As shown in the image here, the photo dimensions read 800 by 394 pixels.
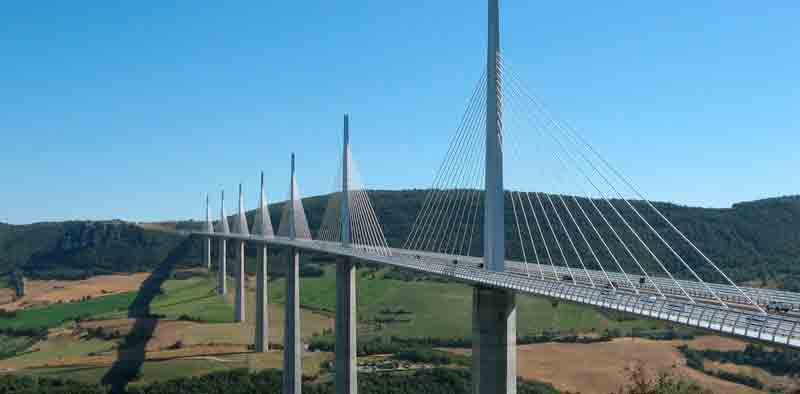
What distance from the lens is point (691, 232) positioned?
77000 millimetres

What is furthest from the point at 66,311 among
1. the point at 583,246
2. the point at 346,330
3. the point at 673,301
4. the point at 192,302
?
the point at 673,301

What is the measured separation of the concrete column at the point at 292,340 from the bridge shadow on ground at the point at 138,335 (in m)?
10.9

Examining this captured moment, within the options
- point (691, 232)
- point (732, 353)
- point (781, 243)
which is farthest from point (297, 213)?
point (781, 243)

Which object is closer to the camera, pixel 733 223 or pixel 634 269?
pixel 634 269

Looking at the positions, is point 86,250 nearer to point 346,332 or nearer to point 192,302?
point 192,302

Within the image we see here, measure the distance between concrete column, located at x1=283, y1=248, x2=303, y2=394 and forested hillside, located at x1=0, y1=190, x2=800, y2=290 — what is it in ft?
71.8

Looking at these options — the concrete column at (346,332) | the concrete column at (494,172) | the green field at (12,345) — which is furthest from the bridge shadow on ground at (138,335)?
the concrete column at (494,172)

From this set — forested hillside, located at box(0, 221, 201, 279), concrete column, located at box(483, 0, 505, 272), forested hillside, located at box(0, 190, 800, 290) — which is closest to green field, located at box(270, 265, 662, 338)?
forested hillside, located at box(0, 190, 800, 290)

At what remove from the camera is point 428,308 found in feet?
253

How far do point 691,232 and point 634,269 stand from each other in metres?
25.5

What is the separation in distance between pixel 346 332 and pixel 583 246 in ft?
126

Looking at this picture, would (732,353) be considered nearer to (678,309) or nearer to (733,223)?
(733,223)

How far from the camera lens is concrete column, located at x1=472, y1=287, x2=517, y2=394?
73.4 feet

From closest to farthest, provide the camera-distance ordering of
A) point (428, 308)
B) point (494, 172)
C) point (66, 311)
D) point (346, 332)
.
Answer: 1. point (494, 172)
2. point (346, 332)
3. point (428, 308)
4. point (66, 311)
